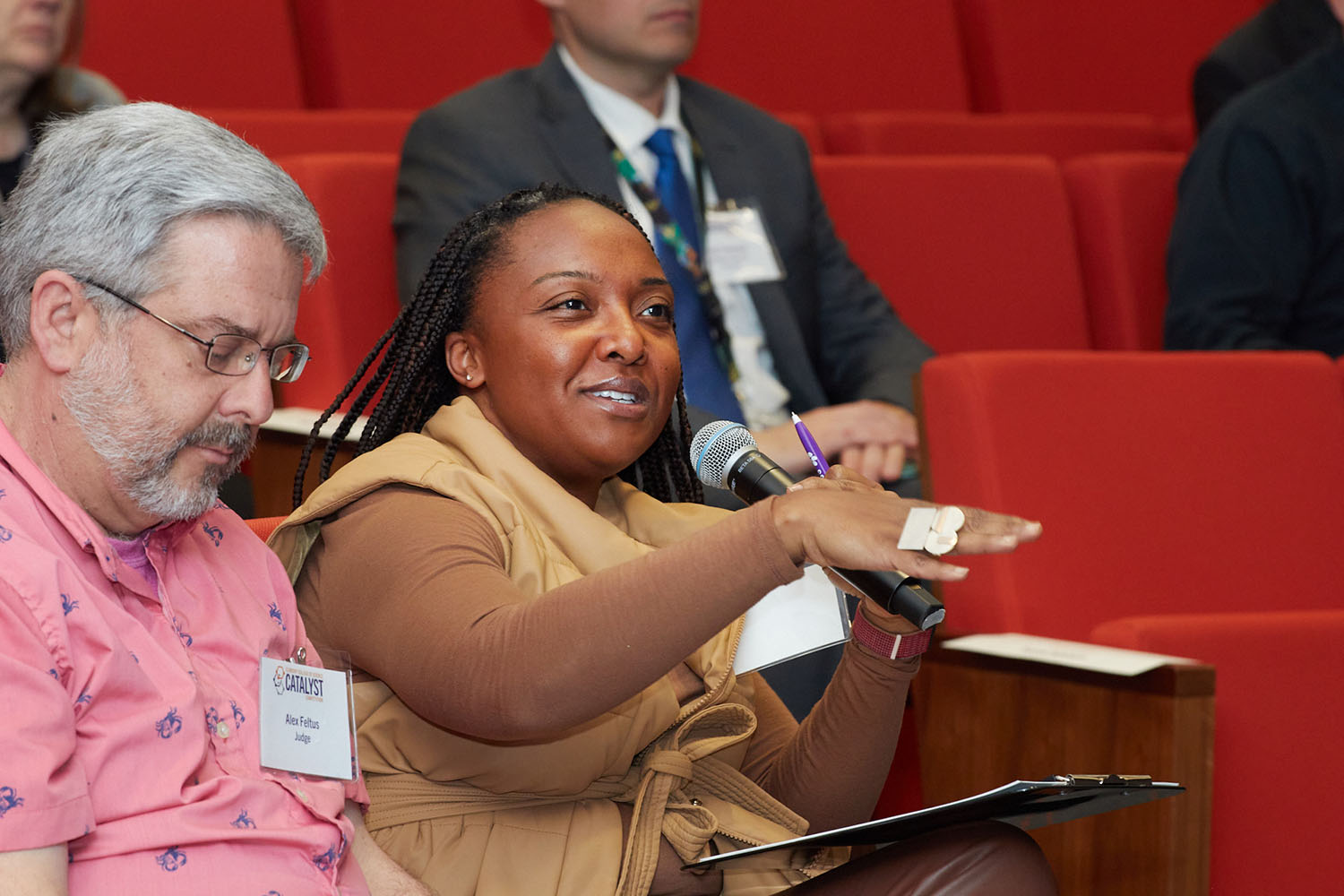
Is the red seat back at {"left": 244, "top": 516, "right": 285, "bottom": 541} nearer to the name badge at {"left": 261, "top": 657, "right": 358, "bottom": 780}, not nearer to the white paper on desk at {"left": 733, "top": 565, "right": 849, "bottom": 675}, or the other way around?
the name badge at {"left": 261, "top": 657, "right": 358, "bottom": 780}

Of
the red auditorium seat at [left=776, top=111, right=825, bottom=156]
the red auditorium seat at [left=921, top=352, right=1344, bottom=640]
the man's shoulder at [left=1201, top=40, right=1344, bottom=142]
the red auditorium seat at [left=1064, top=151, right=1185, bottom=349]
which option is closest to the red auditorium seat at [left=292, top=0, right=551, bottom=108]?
the red auditorium seat at [left=776, top=111, right=825, bottom=156]

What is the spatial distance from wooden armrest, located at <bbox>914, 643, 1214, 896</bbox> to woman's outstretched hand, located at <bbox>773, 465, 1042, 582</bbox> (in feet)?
2.30

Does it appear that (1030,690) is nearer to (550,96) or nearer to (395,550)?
(395,550)

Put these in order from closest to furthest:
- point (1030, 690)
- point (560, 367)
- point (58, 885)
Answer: point (58, 885) → point (560, 367) → point (1030, 690)

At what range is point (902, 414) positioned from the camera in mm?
2254

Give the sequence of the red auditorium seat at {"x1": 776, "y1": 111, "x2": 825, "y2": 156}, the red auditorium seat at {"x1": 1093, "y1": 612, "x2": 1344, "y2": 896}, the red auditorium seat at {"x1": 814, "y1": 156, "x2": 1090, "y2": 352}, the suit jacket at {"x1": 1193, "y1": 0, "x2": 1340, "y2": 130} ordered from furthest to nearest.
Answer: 1. the suit jacket at {"x1": 1193, "y1": 0, "x2": 1340, "y2": 130}
2. the red auditorium seat at {"x1": 776, "y1": 111, "x2": 825, "y2": 156}
3. the red auditorium seat at {"x1": 814, "y1": 156, "x2": 1090, "y2": 352}
4. the red auditorium seat at {"x1": 1093, "y1": 612, "x2": 1344, "y2": 896}

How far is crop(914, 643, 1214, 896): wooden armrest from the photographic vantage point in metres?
1.59

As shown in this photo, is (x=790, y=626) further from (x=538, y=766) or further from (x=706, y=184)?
(x=706, y=184)

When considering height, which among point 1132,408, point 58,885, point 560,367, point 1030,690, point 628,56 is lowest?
point 1030,690

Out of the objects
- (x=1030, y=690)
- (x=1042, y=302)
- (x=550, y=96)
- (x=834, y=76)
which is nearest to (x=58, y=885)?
(x=1030, y=690)

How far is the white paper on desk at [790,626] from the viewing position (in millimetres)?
1404

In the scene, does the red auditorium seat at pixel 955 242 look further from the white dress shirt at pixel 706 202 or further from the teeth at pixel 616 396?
the teeth at pixel 616 396

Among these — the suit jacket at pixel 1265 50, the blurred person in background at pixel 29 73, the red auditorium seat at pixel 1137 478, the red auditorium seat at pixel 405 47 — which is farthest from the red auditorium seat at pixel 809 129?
the blurred person in background at pixel 29 73

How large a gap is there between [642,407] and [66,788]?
2.17 ft
